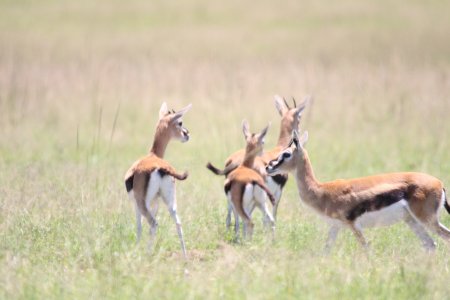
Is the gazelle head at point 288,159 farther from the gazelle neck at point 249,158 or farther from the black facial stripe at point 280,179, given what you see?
the black facial stripe at point 280,179

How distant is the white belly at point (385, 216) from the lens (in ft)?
26.2

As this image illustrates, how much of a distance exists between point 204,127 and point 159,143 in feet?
25.9

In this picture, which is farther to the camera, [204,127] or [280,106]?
[204,127]

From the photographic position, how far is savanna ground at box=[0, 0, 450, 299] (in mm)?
6789

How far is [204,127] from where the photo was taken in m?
16.7

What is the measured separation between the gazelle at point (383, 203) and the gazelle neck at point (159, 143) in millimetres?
1584

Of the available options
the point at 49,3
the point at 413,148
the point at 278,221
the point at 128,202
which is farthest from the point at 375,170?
the point at 49,3

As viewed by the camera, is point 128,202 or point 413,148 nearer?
point 128,202

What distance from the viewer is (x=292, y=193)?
11.5 metres

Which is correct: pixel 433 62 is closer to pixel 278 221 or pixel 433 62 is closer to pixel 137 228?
pixel 278 221

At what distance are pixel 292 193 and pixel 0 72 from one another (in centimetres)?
892

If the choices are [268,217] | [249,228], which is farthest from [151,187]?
[268,217]

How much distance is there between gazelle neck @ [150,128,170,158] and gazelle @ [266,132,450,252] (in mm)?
1584

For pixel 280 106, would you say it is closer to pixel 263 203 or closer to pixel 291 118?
pixel 291 118
